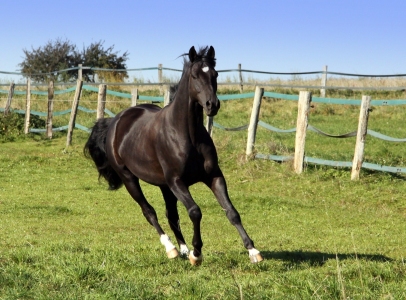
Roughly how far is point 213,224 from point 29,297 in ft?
19.7

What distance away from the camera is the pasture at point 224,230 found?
5.25 m

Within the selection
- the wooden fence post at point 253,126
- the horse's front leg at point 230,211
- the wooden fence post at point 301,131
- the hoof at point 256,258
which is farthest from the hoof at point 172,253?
the wooden fence post at point 253,126

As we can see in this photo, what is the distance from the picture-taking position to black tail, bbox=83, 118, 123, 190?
31.3ft

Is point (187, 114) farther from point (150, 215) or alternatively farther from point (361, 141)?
point (361, 141)

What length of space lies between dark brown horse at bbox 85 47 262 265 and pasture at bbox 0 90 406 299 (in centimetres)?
39

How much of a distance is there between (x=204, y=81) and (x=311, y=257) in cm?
233

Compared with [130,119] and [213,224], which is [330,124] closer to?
[213,224]

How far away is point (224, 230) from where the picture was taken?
10.3 meters

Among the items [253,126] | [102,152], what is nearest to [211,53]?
[102,152]

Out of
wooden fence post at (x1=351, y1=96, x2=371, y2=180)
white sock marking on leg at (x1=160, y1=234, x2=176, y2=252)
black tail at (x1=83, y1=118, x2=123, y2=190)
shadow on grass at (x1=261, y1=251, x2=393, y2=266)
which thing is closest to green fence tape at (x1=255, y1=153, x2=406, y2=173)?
wooden fence post at (x1=351, y1=96, x2=371, y2=180)

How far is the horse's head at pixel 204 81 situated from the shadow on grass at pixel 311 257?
1.82 m

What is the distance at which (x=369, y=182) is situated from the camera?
514 inches

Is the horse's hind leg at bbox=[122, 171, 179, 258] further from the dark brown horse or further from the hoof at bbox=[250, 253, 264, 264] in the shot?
the hoof at bbox=[250, 253, 264, 264]

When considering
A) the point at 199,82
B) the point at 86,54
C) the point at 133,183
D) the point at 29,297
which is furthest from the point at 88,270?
the point at 86,54
